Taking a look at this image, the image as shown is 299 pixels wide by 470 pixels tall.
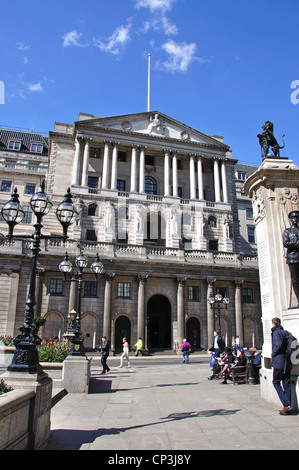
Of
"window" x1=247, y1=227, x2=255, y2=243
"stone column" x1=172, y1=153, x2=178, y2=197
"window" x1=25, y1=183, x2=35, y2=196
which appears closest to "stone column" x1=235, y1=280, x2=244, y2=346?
"stone column" x1=172, y1=153, x2=178, y2=197

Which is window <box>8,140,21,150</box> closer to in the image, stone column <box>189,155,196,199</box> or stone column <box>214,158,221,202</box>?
stone column <box>189,155,196,199</box>

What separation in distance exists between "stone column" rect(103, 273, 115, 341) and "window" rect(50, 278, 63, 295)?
14.5 feet

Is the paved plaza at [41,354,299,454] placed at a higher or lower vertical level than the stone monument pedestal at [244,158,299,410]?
lower

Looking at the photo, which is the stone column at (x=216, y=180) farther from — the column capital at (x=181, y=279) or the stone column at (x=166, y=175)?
the column capital at (x=181, y=279)

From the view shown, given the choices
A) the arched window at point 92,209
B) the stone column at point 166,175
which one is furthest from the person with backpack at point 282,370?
the stone column at point 166,175

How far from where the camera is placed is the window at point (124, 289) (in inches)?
1373

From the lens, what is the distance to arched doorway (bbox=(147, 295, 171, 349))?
118ft

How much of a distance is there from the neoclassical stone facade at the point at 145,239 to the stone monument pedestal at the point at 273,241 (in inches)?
871

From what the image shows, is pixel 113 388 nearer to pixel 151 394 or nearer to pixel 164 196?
pixel 151 394

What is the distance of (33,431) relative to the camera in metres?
5.66

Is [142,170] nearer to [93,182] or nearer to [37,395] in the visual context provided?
[93,182]

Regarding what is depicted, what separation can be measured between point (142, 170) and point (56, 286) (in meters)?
18.0

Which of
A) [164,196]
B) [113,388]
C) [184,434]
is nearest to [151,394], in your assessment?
[113,388]
